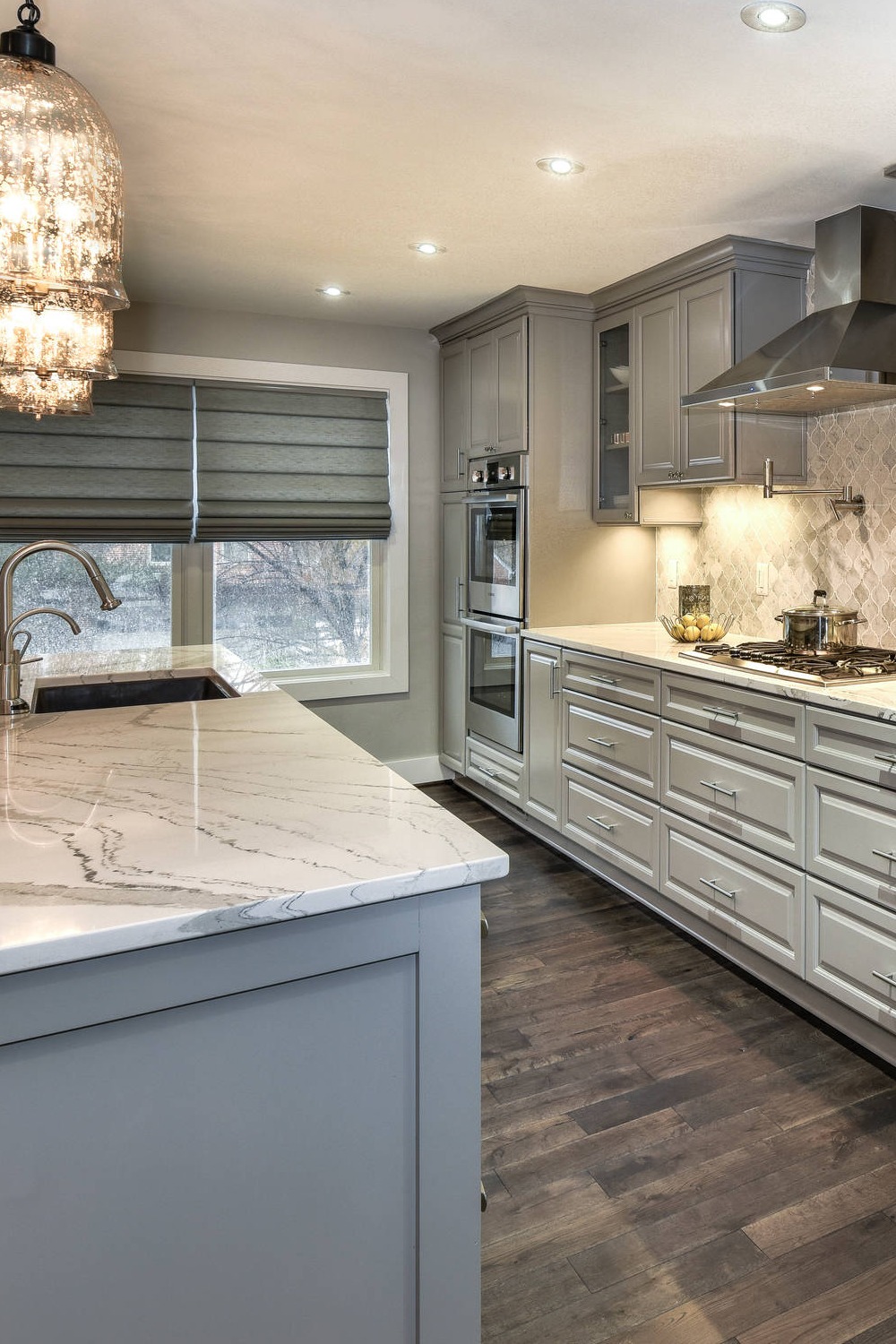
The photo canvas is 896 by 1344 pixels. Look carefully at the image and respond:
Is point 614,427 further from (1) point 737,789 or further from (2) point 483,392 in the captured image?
(1) point 737,789

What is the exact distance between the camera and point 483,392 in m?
4.39

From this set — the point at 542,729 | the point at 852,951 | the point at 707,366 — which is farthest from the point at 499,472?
the point at 852,951

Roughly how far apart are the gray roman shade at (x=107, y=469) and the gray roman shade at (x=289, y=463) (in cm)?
12

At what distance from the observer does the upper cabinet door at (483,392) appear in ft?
14.1

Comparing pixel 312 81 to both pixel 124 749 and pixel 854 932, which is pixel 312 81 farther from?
pixel 854 932

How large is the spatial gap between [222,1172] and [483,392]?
12.8 feet

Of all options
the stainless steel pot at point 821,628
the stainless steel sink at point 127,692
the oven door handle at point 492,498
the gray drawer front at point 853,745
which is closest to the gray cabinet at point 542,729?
the oven door handle at point 492,498

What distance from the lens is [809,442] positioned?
11.2 feet

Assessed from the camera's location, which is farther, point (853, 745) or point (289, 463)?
point (289, 463)

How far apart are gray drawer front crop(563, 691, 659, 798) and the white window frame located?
1.43 meters

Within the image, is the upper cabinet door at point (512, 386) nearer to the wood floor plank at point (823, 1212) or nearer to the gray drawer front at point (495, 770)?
the gray drawer front at point (495, 770)

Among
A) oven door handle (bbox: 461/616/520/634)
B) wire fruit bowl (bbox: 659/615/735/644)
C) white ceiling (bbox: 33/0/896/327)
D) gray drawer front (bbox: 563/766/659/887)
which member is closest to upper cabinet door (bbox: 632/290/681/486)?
white ceiling (bbox: 33/0/896/327)

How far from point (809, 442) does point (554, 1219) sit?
9.13 feet

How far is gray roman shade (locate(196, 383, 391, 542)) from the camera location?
4363 millimetres
